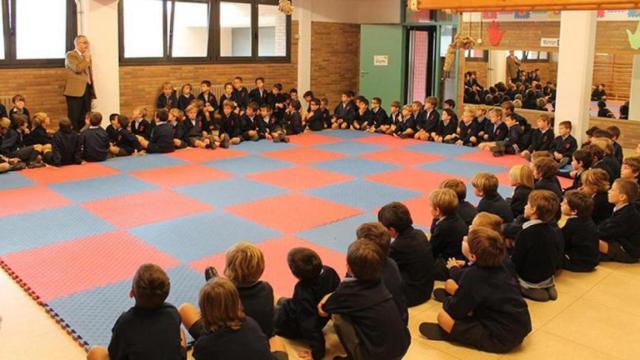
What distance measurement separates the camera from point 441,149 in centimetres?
1350

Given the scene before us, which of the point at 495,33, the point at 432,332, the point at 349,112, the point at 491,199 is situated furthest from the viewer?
the point at 349,112

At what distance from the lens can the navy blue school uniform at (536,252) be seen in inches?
225

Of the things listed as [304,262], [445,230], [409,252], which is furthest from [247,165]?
[304,262]

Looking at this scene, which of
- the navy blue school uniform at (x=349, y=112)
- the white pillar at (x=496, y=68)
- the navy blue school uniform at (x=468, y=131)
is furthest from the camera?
the white pillar at (x=496, y=68)

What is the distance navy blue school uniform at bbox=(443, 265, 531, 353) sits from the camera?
4738 millimetres

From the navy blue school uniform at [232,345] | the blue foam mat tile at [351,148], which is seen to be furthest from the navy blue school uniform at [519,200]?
the blue foam mat tile at [351,148]

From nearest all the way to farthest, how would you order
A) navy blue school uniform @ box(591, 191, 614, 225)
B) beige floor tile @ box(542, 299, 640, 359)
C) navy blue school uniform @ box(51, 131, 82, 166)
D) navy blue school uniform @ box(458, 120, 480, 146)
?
A: beige floor tile @ box(542, 299, 640, 359), navy blue school uniform @ box(591, 191, 614, 225), navy blue school uniform @ box(51, 131, 82, 166), navy blue school uniform @ box(458, 120, 480, 146)

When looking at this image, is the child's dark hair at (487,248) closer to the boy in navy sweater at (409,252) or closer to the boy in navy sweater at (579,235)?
the boy in navy sweater at (409,252)

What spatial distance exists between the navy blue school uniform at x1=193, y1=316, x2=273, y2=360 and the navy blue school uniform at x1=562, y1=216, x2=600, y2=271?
4.00 m

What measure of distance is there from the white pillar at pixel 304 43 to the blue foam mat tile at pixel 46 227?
10.9 meters

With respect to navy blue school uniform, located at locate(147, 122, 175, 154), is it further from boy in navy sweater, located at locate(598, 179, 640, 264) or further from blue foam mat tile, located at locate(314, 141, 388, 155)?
boy in navy sweater, located at locate(598, 179, 640, 264)

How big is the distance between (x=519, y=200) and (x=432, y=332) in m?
2.74

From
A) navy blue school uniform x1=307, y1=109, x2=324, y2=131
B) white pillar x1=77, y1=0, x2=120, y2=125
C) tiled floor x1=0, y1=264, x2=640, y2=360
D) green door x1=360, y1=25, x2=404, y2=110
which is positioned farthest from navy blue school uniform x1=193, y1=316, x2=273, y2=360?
green door x1=360, y1=25, x2=404, y2=110

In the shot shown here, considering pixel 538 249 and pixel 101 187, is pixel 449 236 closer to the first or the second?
pixel 538 249
